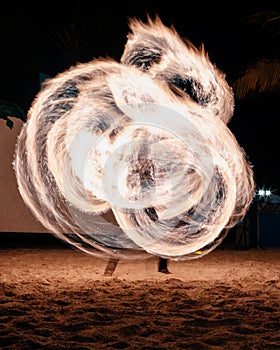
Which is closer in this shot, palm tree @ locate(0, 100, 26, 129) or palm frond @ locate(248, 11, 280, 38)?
palm frond @ locate(248, 11, 280, 38)

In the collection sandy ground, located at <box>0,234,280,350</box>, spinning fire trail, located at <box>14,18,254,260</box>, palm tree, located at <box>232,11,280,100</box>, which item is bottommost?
sandy ground, located at <box>0,234,280,350</box>

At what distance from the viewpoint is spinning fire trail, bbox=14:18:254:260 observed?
9.52 meters

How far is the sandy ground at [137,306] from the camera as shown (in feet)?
17.1

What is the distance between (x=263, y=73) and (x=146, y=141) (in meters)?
3.09

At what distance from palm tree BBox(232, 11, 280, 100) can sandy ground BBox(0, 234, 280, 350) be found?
3.56 meters

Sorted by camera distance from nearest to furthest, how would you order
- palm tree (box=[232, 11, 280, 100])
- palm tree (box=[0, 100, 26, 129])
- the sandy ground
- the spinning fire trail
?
the sandy ground < the spinning fire trail < palm tree (box=[232, 11, 280, 100]) < palm tree (box=[0, 100, 26, 129])

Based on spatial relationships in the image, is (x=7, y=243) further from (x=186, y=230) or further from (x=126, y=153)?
(x=126, y=153)

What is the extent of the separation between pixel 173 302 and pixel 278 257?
7.46 m

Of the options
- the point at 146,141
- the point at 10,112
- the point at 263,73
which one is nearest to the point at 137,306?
the point at 146,141

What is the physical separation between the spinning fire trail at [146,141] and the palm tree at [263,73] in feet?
4.95

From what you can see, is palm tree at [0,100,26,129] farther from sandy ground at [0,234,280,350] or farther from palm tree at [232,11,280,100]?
palm tree at [232,11,280,100]

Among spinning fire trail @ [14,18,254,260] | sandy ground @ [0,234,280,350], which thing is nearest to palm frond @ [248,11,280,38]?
spinning fire trail @ [14,18,254,260]

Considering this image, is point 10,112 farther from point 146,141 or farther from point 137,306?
point 137,306

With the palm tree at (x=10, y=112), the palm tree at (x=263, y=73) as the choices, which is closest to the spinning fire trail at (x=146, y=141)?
the palm tree at (x=10, y=112)
